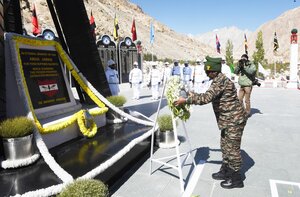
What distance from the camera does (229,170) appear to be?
421cm

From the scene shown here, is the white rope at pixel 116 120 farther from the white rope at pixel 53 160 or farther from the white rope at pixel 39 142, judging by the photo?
the white rope at pixel 39 142

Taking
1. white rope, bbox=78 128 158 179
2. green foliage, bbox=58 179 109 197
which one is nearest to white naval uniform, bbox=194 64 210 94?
white rope, bbox=78 128 158 179

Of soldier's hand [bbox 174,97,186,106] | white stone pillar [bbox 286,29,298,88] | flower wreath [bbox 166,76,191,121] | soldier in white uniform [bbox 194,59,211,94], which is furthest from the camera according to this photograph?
white stone pillar [bbox 286,29,298,88]

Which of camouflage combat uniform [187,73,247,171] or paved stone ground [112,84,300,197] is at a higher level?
camouflage combat uniform [187,73,247,171]

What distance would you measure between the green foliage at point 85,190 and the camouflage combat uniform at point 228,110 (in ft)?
6.03

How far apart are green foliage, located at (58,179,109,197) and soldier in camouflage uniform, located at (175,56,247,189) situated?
1735 millimetres

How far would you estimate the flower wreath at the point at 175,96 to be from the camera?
4.04m

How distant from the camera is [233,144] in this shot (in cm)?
410

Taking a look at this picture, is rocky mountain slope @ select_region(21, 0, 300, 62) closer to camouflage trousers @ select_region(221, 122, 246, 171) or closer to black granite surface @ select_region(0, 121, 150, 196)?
black granite surface @ select_region(0, 121, 150, 196)

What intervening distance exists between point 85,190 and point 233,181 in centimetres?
239

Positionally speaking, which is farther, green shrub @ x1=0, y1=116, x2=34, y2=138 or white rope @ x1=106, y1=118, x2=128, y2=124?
white rope @ x1=106, y1=118, x2=128, y2=124

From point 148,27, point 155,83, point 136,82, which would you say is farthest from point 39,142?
point 148,27

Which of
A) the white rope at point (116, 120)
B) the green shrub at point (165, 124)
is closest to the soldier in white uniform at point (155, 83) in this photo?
the white rope at point (116, 120)

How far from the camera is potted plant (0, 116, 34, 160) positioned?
12.2ft
